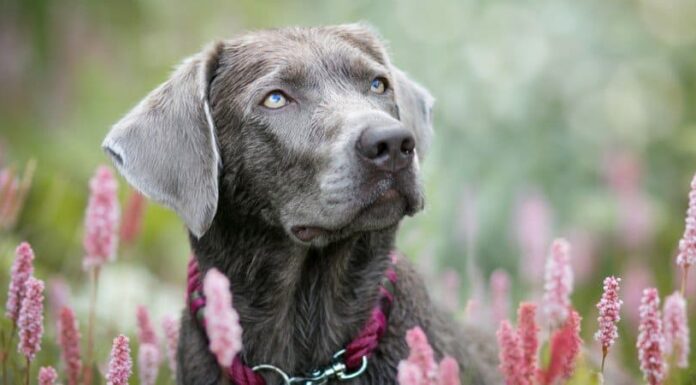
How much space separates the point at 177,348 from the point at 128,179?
715mm

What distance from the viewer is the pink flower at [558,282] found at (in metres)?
3.17

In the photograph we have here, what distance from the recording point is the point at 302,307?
4.11m

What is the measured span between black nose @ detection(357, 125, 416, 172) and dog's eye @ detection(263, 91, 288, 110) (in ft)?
1.82

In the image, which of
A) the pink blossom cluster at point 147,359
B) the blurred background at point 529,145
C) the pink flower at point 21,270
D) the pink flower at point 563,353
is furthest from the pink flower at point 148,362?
the blurred background at point 529,145

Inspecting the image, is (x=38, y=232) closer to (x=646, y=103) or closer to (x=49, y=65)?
(x=646, y=103)

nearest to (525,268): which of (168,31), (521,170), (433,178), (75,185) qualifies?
(433,178)

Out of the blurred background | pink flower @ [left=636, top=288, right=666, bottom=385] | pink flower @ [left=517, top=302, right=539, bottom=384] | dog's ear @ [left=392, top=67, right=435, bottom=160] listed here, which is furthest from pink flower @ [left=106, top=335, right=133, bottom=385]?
the blurred background

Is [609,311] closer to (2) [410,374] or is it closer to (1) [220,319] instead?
(2) [410,374]

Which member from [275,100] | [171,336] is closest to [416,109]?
[275,100]

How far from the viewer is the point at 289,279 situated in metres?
4.10

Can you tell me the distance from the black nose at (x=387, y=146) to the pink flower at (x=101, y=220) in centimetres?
91

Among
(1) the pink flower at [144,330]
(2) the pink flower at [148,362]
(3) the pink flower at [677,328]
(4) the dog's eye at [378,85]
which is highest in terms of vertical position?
(4) the dog's eye at [378,85]

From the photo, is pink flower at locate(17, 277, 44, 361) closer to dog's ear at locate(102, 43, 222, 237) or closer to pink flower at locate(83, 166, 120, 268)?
pink flower at locate(83, 166, 120, 268)

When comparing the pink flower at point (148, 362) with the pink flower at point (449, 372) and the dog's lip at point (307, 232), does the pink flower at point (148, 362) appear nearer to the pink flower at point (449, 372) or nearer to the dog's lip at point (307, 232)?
the dog's lip at point (307, 232)
